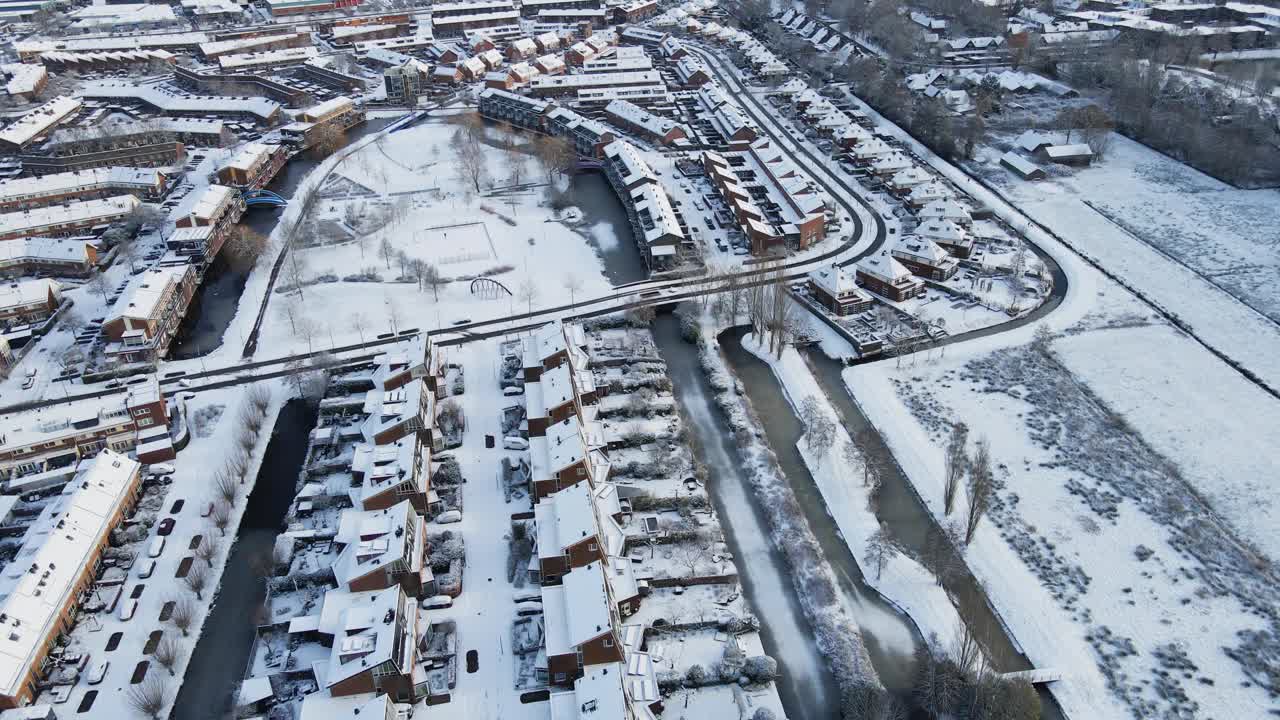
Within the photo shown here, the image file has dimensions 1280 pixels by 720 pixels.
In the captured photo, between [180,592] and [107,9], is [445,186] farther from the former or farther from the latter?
[107,9]

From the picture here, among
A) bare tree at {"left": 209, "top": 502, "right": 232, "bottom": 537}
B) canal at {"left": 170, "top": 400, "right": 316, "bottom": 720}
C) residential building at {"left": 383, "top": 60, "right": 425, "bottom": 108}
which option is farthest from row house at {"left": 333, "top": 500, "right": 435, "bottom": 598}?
residential building at {"left": 383, "top": 60, "right": 425, "bottom": 108}

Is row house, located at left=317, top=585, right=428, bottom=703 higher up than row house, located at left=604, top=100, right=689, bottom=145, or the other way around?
row house, located at left=604, top=100, right=689, bottom=145

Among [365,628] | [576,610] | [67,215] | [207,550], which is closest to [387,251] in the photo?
[67,215]

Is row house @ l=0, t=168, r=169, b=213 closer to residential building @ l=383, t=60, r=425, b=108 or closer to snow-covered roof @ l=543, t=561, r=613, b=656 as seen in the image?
residential building @ l=383, t=60, r=425, b=108

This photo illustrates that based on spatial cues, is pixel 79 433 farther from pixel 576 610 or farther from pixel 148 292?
pixel 576 610

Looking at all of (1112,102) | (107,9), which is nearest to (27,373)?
(1112,102)

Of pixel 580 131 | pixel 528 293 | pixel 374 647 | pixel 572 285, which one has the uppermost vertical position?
pixel 580 131
